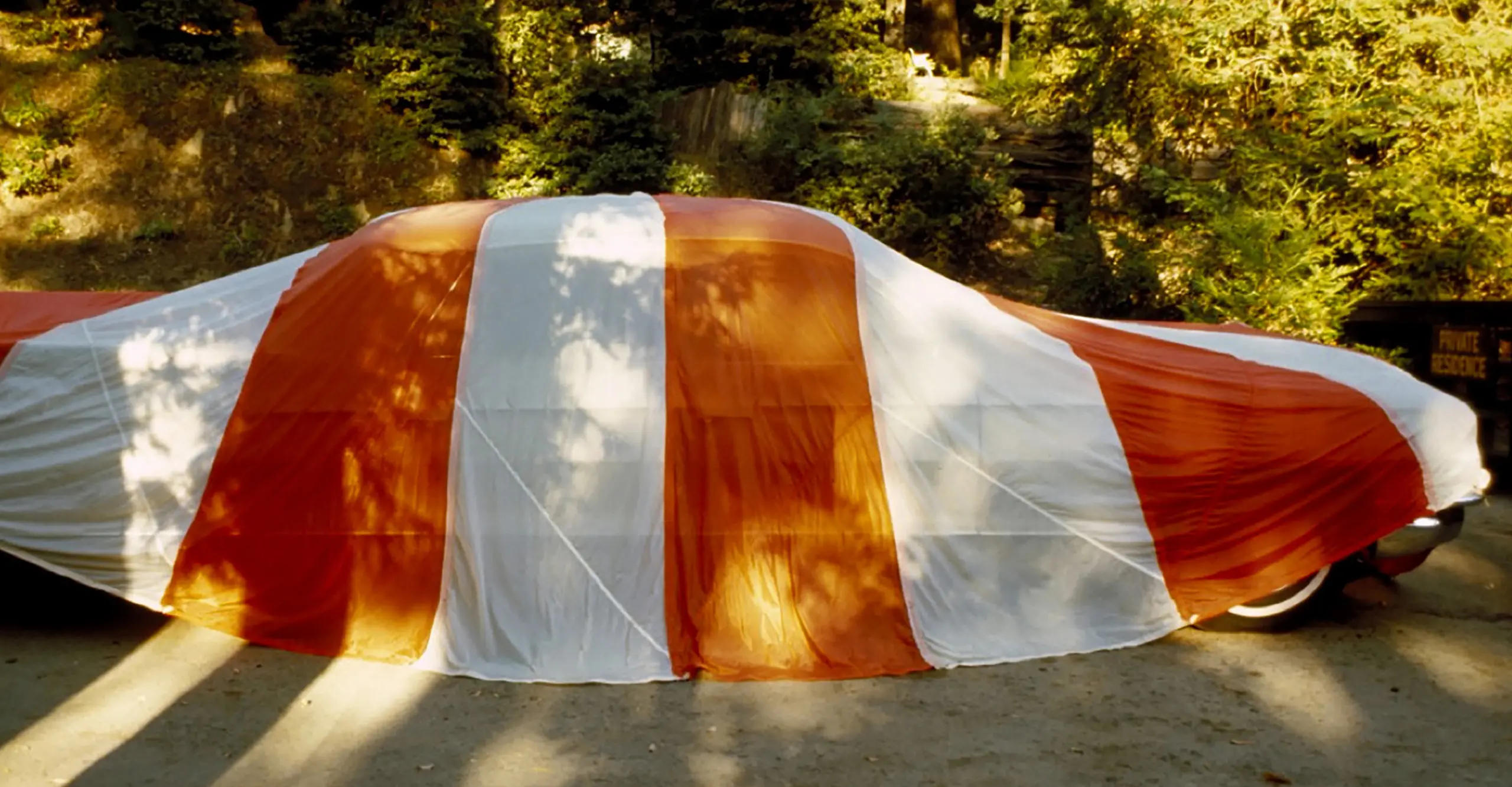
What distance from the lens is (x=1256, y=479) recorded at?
5520 mm

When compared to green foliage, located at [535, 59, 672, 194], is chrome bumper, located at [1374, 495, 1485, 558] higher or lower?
lower

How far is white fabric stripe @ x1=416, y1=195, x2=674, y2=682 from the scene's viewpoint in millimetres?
5250

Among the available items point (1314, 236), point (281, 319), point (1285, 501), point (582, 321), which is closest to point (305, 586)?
point (281, 319)

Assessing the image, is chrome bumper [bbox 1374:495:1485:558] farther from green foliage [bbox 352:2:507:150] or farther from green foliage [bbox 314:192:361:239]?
green foliage [bbox 352:2:507:150]

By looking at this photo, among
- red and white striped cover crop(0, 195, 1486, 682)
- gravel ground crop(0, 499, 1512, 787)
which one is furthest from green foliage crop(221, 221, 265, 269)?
gravel ground crop(0, 499, 1512, 787)

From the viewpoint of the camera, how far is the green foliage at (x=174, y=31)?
16766 mm

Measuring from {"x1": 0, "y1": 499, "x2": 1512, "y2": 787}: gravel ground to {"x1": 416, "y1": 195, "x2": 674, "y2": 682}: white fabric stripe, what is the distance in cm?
21

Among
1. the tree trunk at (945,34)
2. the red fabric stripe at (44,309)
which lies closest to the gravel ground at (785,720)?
the red fabric stripe at (44,309)

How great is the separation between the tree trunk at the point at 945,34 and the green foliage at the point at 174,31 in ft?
41.5

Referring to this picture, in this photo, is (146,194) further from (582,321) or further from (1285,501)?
(1285,501)

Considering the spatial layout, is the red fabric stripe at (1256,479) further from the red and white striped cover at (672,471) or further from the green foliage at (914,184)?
the green foliage at (914,184)

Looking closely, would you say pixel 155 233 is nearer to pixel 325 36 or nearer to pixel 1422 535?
pixel 325 36

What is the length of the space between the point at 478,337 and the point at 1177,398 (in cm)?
335

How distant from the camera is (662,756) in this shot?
174 inches
